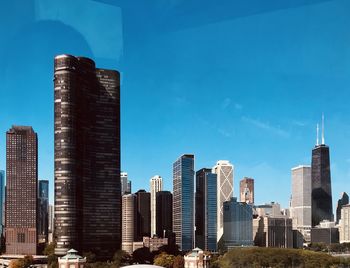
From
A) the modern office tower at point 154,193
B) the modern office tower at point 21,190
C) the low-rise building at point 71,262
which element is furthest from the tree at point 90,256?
the modern office tower at point 154,193

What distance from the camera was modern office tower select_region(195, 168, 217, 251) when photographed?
576 inches

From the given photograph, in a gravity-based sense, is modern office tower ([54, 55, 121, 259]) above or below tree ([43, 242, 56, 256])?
above

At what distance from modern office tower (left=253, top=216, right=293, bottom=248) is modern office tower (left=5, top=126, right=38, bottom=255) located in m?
6.83

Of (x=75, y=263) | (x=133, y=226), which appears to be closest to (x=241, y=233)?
(x=133, y=226)

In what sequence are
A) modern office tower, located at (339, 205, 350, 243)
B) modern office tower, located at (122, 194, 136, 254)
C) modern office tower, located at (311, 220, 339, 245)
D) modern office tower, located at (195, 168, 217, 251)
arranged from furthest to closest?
modern office tower, located at (339, 205, 350, 243), modern office tower, located at (311, 220, 339, 245), modern office tower, located at (195, 168, 217, 251), modern office tower, located at (122, 194, 136, 254)

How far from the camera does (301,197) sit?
2064 centimetres

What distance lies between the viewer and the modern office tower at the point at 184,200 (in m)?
13.9

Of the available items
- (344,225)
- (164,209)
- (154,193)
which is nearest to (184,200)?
(164,209)

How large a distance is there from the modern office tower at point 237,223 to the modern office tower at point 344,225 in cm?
291

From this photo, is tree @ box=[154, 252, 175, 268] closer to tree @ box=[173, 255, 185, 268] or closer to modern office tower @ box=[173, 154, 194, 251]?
tree @ box=[173, 255, 185, 268]

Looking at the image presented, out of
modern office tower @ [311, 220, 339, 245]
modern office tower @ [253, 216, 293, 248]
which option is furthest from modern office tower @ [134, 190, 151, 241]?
modern office tower @ [311, 220, 339, 245]

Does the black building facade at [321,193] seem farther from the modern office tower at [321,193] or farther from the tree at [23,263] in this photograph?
the tree at [23,263]

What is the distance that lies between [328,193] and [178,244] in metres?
9.60

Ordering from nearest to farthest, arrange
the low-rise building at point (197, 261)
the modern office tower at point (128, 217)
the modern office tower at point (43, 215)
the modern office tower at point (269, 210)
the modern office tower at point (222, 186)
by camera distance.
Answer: the low-rise building at point (197, 261) → the modern office tower at point (128, 217) → the modern office tower at point (43, 215) → the modern office tower at point (222, 186) → the modern office tower at point (269, 210)
